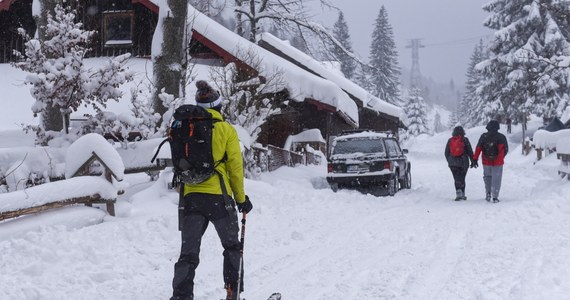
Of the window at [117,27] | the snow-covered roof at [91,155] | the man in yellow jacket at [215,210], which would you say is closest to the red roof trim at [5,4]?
the window at [117,27]

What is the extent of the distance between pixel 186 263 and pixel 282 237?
12.8 feet

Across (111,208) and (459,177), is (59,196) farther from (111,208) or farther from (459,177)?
(459,177)

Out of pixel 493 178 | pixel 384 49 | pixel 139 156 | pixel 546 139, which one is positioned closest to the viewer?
pixel 139 156

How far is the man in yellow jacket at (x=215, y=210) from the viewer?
4.60 m

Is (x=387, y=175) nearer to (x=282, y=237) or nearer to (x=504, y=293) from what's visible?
(x=282, y=237)

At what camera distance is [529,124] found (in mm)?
52094

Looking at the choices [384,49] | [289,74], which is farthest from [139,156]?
[384,49]

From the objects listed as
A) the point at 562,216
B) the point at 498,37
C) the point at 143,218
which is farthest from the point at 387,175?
the point at 498,37

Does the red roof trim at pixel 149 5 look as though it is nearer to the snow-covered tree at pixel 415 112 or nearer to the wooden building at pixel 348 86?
the wooden building at pixel 348 86

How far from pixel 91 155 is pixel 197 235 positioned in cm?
399

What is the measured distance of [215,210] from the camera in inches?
184

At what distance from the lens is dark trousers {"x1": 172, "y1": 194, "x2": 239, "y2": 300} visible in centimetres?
455

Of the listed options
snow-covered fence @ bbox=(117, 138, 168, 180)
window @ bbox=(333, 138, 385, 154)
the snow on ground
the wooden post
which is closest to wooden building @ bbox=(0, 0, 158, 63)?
window @ bbox=(333, 138, 385, 154)

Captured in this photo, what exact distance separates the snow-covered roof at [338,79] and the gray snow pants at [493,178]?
13649 mm
